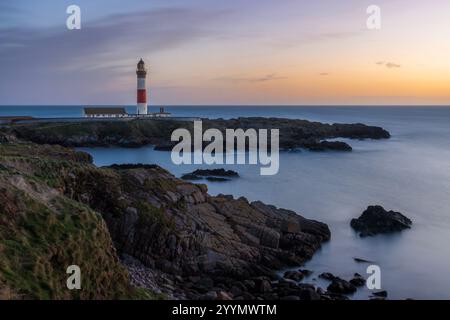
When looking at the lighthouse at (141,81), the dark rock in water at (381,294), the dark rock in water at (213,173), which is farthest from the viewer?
the lighthouse at (141,81)

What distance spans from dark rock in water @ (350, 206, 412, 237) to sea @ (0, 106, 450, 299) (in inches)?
16.7

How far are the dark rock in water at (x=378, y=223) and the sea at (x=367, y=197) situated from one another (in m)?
0.42

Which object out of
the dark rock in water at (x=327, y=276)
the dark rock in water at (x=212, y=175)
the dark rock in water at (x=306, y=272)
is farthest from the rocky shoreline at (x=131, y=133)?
Answer: the dark rock in water at (x=327, y=276)

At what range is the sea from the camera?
17969mm

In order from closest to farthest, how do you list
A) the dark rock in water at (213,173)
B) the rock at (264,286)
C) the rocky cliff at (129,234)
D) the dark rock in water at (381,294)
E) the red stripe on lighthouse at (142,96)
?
the rocky cliff at (129,234) < the rock at (264,286) < the dark rock in water at (381,294) < the dark rock in water at (213,173) < the red stripe on lighthouse at (142,96)

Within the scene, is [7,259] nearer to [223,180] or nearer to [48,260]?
[48,260]

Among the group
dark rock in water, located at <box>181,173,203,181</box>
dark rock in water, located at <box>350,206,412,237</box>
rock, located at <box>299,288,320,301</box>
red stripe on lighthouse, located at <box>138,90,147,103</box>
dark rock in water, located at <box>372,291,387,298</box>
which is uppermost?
red stripe on lighthouse, located at <box>138,90,147,103</box>

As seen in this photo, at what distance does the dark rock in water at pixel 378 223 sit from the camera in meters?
22.8

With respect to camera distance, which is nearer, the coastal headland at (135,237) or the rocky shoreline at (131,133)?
the coastal headland at (135,237)

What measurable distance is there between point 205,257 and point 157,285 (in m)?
2.55

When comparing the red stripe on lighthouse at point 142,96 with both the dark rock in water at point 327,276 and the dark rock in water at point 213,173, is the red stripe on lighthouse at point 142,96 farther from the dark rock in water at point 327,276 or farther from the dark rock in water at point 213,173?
the dark rock in water at point 327,276

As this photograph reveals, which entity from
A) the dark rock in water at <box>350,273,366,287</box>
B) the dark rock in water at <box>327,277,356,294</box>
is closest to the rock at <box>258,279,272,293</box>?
the dark rock in water at <box>327,277,356,294</box>

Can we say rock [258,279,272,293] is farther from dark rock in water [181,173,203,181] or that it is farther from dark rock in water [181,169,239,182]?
dark rock in water [181,173,203,181]
